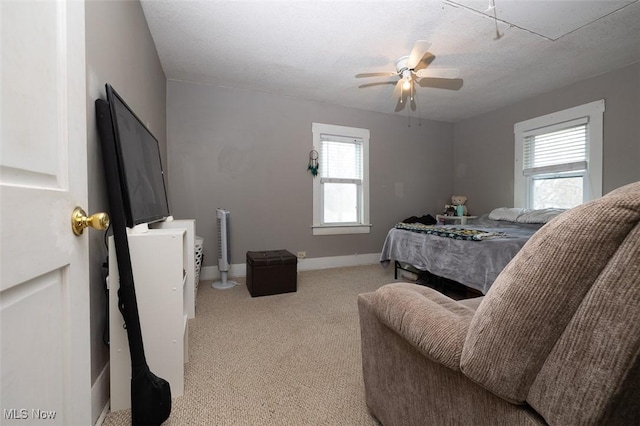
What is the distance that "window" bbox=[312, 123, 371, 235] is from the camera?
4105 millimetres

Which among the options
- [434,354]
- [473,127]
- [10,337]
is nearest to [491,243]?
[434,354]

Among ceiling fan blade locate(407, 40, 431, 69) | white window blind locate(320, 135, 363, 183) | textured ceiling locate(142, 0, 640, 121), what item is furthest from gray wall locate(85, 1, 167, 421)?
white window blind locate(320, 135, 363, 183)

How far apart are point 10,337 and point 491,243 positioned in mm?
2799

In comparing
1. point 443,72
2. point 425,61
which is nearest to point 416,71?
point 425,61

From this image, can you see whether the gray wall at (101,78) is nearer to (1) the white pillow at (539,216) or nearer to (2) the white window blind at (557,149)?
(1) the white pillow at (539,216)

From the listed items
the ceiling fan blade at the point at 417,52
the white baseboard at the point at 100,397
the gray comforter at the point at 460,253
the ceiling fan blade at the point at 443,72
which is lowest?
the white baseboard at the point at 100,397

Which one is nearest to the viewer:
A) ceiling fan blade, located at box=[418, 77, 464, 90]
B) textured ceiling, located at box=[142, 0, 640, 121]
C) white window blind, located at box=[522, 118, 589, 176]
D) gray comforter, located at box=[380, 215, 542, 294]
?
textured ceiling, located at box=[142, 0, 640, 121]

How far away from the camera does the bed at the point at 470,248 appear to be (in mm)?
2314

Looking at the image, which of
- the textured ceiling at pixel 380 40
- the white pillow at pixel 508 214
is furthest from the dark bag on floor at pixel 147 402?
the white pillow at pixel 508 214

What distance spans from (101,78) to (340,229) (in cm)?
337

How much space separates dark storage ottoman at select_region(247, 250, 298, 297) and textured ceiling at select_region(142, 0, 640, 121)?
85.9 inches

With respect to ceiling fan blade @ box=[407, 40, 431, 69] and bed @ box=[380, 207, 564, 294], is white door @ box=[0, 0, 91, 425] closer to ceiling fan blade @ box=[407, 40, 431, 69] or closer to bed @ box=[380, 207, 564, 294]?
ceiling fan blade @ box=[407, 40, 431, 69]

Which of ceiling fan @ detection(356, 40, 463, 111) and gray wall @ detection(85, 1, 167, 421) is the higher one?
ceiling fan @ detection(356, 40, 463, 111)

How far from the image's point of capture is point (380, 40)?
100.0 inches
